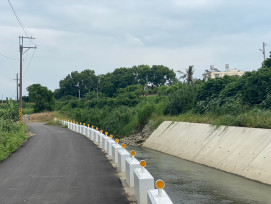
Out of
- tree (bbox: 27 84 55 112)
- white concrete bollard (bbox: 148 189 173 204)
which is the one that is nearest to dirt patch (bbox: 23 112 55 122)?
tree (bbox: 27 84 55 112)

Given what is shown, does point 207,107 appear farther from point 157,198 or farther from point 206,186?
point 157,198

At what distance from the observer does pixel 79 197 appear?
9219 millimetres

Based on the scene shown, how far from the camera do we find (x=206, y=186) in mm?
13586

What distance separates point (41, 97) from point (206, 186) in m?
74.9

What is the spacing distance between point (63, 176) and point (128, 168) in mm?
2935

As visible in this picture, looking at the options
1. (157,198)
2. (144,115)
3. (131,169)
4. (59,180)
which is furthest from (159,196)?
(144,115)

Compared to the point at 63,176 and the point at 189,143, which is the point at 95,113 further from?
the point at 63,176

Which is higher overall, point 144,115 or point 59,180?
point 144,115

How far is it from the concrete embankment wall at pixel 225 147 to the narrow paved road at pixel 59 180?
6204 millimetres

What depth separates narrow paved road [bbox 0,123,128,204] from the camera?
359 inches

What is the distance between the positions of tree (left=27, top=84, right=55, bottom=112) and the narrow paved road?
67.1 meters

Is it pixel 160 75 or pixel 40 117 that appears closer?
pixel 40 117

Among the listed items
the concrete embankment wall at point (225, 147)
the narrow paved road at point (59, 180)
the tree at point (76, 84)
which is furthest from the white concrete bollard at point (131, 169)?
the tree at point (76, 84)

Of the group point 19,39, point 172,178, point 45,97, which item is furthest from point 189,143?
point 45,97
